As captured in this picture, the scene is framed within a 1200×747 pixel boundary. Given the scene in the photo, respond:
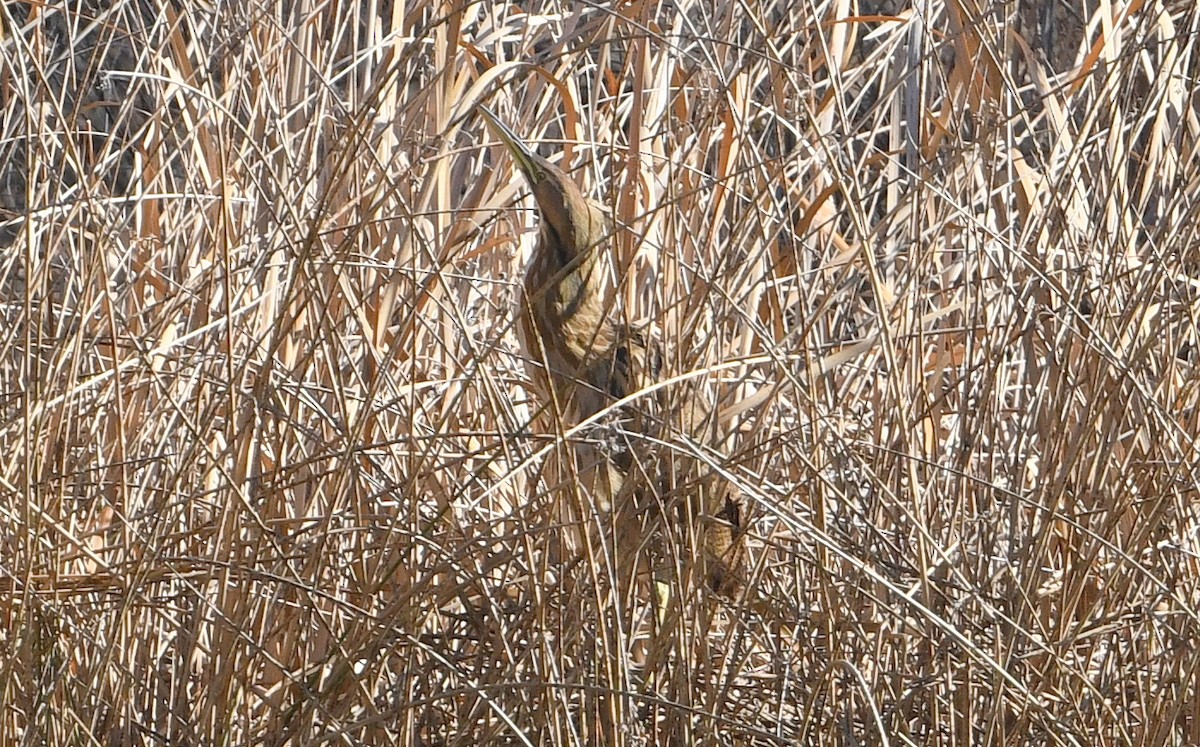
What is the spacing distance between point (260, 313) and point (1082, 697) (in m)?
0.76

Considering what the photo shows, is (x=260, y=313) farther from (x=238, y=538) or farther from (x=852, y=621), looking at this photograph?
(x=852, y=621)

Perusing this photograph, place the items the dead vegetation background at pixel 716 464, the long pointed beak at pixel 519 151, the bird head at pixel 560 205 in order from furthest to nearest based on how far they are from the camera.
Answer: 1. the bird head at pixel 560 205
2. the long pointed beak at pixel 519 151
3. the dead vegetation background at pixel 716 464

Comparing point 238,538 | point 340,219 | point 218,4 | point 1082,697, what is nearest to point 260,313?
point 340,219

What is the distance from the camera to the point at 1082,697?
1.00 m

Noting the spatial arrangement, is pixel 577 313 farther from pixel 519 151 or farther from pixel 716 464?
pixel 716 464

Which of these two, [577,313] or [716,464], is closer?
[716,464]

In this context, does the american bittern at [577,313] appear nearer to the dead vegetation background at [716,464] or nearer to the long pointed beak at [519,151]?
the long pointed beak at [519,151]

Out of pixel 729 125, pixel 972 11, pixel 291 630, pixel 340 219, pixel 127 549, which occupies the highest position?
pixel 972 11

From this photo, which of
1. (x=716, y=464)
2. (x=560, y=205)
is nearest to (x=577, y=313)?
(x=560, y=205)

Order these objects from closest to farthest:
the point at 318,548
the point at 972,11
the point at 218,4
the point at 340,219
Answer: the point at 318,548
the point at 972,11
the point at 218,4
the point at 340,219

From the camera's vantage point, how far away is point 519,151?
1.41m

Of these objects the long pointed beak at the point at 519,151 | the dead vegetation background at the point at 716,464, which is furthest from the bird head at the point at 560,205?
the dead vegetation background at the point at 716,464

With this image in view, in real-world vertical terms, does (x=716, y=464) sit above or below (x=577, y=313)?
above

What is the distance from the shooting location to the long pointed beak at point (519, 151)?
1325mm
